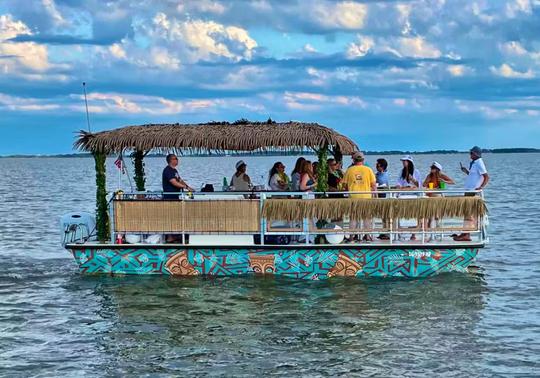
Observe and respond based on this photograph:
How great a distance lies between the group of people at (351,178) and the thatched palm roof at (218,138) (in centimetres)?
49

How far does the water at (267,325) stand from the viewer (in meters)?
12.1

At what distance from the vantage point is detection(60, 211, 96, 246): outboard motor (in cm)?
1791

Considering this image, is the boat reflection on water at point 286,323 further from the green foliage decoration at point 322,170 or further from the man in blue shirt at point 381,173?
the man in blue shirt at point 381,173

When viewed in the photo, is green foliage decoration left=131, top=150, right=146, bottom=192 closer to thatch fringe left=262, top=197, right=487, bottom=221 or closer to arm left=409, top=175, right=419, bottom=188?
thatch fringe left=262, top=197, right=487, bottom=221

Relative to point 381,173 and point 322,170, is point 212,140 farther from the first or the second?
point 381,173

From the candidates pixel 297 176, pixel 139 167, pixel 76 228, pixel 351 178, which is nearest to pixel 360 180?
pixel 351 178

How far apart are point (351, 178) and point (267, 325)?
4161mm

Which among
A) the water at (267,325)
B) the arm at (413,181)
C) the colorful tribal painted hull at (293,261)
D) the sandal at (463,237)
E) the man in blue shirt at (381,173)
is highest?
the man in blue shirt at (381,173)

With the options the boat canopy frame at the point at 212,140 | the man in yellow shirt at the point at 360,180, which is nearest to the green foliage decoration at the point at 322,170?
the boat canopy frame at the point at 212,140

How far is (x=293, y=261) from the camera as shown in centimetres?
1683

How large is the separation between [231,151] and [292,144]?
1378mm

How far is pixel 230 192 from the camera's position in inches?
682

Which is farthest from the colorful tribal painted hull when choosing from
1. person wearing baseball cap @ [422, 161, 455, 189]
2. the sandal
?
person wearing baseball cap @ [422, 161, 455, 189]

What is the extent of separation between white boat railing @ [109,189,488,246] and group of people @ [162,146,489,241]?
21 cm
